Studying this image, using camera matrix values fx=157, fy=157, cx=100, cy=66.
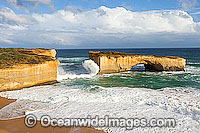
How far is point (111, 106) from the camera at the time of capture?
9352 millimetres

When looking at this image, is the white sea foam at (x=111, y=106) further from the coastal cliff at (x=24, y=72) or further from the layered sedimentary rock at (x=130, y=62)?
the layered sedimentary rock at (x=130, y=62)

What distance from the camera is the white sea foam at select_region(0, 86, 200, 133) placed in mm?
7929

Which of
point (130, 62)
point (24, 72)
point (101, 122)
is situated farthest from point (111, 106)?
point (130, 62)

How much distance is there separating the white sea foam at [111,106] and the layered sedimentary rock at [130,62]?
34.9 feet

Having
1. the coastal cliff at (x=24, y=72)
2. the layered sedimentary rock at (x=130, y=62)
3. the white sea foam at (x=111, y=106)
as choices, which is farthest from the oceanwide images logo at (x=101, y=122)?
the layered sedimentary rock at (x=130, y=62)

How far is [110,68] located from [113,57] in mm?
1657

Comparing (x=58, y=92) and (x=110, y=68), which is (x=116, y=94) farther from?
(x=110, y=68)

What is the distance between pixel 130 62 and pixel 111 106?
15.1 m

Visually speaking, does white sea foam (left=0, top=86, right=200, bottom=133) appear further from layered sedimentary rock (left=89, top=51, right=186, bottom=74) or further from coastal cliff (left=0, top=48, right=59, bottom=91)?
layered sedimentary rock (left=89, top=51, right=186, bottom=74)

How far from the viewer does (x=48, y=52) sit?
2322cm

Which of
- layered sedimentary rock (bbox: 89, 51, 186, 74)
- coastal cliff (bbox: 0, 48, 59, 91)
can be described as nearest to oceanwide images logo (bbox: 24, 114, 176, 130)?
coastal cliff (bbox: 0, 48, 59, 91)

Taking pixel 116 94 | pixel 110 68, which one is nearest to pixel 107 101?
pixel 116 94

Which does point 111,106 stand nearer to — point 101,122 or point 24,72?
point 101,122

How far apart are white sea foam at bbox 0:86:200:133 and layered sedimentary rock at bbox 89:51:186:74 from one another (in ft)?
34.9
